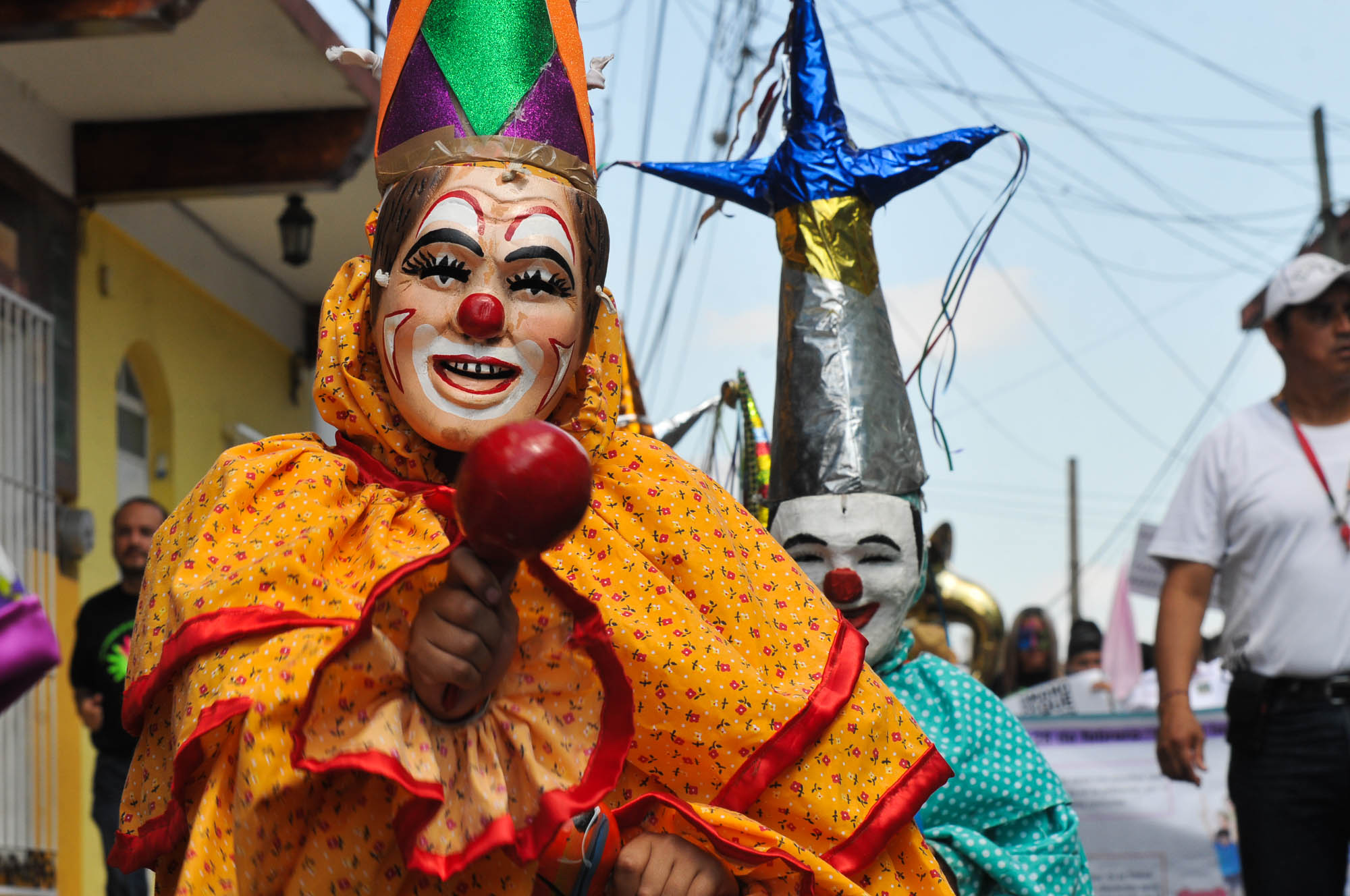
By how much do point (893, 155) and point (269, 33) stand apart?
13.4ft

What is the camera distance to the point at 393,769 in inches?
70.0

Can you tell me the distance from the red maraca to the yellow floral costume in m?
0.14

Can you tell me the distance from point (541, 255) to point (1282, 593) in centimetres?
226

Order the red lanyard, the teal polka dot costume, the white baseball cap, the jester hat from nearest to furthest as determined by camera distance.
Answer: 1. the jester hat
2. the teal polka dot costume
3. the red lanyard
4. the white baseball cap

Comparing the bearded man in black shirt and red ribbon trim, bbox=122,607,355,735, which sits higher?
red ribbon trim, bbox=122,607,355,735

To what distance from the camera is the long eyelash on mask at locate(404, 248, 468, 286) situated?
89.5 inches

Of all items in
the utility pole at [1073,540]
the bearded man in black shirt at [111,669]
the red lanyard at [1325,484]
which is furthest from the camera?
the utility pole at [1073,540]

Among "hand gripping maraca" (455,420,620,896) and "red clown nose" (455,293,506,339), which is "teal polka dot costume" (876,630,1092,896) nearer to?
"red clown nose" (455,293,506,339)

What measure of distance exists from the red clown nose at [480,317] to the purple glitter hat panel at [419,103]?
291 millimetres

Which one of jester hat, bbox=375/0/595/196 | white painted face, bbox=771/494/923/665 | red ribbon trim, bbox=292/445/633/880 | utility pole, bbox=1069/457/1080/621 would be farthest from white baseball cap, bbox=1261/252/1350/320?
utility pole, bbox=1069/457/1080/621

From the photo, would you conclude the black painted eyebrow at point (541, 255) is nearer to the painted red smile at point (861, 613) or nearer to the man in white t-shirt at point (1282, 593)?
the painted red smile at point (861, 613)

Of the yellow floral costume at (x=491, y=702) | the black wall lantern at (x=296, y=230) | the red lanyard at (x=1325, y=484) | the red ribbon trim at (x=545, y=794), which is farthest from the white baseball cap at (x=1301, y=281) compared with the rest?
the black wall lantern at (x=296, y=230)

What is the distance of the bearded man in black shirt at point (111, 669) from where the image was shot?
5.48 m

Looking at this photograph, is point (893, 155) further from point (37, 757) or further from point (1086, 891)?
point (37, 757)
